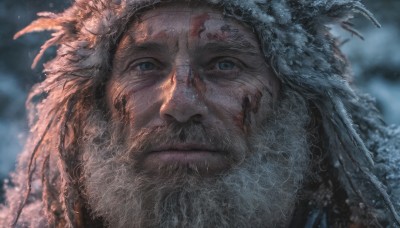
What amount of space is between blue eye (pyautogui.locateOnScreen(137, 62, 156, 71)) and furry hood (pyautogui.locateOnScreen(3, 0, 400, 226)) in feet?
0.54

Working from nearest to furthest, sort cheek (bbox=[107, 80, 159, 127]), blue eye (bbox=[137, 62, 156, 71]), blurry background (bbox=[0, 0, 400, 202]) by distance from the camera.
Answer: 1. cheek (bbox=[107, 80, 159, 127])
2. blue eye (bbox=[137, 62, 156, 71])
3. blurry background (bbox=[0, 0, 400, 202])

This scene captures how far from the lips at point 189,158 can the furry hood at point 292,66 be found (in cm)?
48

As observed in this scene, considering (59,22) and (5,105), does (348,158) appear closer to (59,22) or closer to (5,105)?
(59,22)

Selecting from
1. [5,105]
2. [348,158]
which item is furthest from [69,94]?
[5,105]

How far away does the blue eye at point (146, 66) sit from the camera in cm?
312

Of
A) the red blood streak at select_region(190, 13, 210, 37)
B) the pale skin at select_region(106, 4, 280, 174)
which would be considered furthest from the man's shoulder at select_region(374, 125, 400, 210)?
the red blood streak at select_region(190, 13, 210, 37)

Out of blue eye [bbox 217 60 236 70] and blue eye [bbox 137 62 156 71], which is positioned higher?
blue eye [bbox 217 60 236 70]

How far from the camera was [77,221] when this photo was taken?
3350mm

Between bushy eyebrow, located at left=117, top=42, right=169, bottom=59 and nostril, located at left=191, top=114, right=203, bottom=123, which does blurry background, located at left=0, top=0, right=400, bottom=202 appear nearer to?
bushy eyebrow, located at left=117, top=42, right=169, bottom=59

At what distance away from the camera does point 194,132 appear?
290 centimetres

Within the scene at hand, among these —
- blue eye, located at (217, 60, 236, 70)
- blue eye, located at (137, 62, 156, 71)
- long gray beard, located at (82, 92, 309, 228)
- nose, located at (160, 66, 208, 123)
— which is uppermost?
blue eye, located at (217, 60, 236, 70)

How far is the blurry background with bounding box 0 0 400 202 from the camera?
5.01 metres

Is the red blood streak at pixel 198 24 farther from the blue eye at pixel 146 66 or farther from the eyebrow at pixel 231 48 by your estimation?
the blue eye at pixel 146 66

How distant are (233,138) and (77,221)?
2.91 feet
